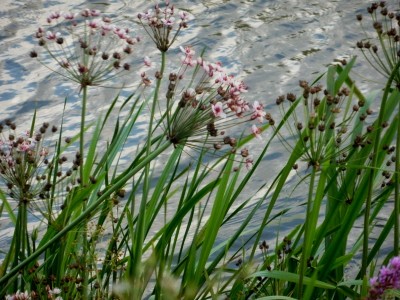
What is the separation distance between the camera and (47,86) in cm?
685

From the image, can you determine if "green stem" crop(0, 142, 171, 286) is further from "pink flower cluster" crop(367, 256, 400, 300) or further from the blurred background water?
the blurred background water

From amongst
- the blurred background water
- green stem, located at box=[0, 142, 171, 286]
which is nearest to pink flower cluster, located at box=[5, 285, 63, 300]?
green stem, located at box=[0, 142, 171, 286]

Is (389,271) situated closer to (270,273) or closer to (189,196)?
(270,273)

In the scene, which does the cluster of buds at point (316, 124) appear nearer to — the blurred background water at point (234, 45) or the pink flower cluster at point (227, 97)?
the pink flower cluster at point (227, 97)

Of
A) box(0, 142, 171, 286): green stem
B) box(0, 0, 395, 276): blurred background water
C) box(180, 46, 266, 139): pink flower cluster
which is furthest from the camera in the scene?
box(0, 0, 395, 276): blurred background water

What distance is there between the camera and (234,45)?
25.5ft

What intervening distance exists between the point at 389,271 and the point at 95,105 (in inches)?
211

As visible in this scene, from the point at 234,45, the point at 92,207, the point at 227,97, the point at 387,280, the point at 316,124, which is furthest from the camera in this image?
the point at 234,45

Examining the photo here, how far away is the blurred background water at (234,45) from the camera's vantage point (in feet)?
21.7

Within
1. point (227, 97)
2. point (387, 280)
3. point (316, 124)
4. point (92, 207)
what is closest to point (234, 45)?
point (316, 124)

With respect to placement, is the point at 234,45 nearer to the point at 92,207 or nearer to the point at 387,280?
the point at 92,207

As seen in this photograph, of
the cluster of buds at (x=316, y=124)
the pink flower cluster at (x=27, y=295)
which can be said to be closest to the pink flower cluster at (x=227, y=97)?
the cluster of buds at (x=316, y=124)

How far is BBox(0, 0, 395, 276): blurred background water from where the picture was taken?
6.60m

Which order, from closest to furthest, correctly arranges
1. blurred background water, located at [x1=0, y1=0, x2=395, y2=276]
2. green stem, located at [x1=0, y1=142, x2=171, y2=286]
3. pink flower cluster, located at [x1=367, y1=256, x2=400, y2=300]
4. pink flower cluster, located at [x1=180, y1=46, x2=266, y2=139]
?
pink flower cluster, located at [x1=367, y1=256, x2=400, y2=300] < green stem, located at [x1=0, y1=142, x2=171, y2=286] < pink flower cluster, located at [x1=180, y1=46, x2=266, y2=139] < blurred background water, located at [x1=0, y1=0, x2=395, y2=276]
